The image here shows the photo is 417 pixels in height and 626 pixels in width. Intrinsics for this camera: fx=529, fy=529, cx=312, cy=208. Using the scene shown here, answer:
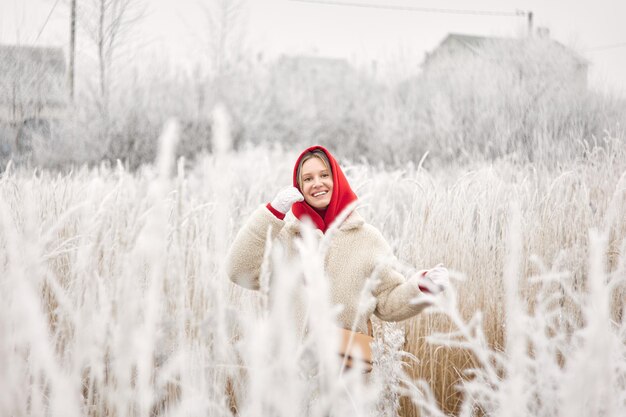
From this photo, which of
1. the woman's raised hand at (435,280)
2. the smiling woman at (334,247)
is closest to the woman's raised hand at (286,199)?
the smiling woman at (334,247)

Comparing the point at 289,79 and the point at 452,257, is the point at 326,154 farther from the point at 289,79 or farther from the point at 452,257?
the point at 289,79

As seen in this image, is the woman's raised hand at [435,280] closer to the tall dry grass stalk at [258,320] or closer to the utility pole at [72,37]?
the tall dry grass stalk at [258,320]

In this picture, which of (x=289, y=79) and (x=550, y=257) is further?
(x=289, y=79)

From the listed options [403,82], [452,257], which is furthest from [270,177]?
[403,82]

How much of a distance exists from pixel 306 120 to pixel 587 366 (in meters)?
13.5

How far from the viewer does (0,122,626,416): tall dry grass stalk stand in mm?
787

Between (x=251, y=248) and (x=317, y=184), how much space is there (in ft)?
1.00

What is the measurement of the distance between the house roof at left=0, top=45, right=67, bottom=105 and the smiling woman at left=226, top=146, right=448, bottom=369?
7575mm

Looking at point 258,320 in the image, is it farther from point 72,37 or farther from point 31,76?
point 72,37

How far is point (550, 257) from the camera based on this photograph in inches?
113

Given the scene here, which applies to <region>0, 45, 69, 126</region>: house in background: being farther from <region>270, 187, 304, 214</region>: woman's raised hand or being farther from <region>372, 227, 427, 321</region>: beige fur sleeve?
<region>372, 227, 427, 321</region>: beige fur sleeve

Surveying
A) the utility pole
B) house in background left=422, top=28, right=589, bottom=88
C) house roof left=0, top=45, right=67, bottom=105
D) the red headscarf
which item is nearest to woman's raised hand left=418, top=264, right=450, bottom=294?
the red headscarf

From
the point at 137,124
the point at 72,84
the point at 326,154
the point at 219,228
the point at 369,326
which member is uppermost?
the point at 72,84

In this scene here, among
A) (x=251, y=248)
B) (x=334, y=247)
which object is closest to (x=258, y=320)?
(x=251, y=248)
